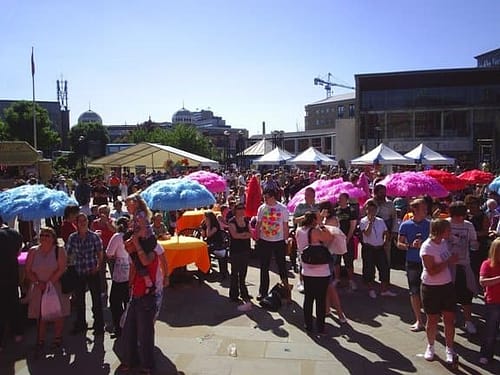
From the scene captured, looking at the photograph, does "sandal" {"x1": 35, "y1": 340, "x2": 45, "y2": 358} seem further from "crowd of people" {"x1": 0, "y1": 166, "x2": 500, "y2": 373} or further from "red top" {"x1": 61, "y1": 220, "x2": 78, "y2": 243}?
"red top" {"x1": 61, "y1": 220, "x2": 78, "y2": 243}

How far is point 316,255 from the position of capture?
19.8 feet

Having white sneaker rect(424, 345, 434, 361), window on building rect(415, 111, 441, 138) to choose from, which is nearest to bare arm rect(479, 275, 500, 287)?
white sneaker rect(424, 345, 434, 361)

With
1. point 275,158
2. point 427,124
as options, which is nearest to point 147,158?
point 275,158

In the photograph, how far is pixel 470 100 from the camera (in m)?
50.6

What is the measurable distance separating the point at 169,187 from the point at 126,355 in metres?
4.65

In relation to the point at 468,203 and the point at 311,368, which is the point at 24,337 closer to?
the point at 311,368

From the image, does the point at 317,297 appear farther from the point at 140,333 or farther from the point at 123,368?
the point at 123,368

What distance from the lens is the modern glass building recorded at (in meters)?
50.3

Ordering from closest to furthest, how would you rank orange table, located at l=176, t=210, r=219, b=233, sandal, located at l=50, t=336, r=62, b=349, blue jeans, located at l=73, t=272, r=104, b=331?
sandal, located at l=50, t=336, r=62, b=349 → blue jeans, located at l=73, t=272, r=104, b=331 → orange table, located at l=176, t=210, r=219, b=233

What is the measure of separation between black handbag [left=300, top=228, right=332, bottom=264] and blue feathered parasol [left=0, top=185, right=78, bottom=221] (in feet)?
12.3

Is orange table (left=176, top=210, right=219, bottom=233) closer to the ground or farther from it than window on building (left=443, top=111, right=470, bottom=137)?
closer to the ground

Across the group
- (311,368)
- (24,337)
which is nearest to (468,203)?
(311,368)

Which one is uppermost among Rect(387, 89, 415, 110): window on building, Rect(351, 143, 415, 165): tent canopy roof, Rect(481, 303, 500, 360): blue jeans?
Rect(387, 89, 415, 110): window on building

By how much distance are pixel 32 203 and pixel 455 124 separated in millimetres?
51199
